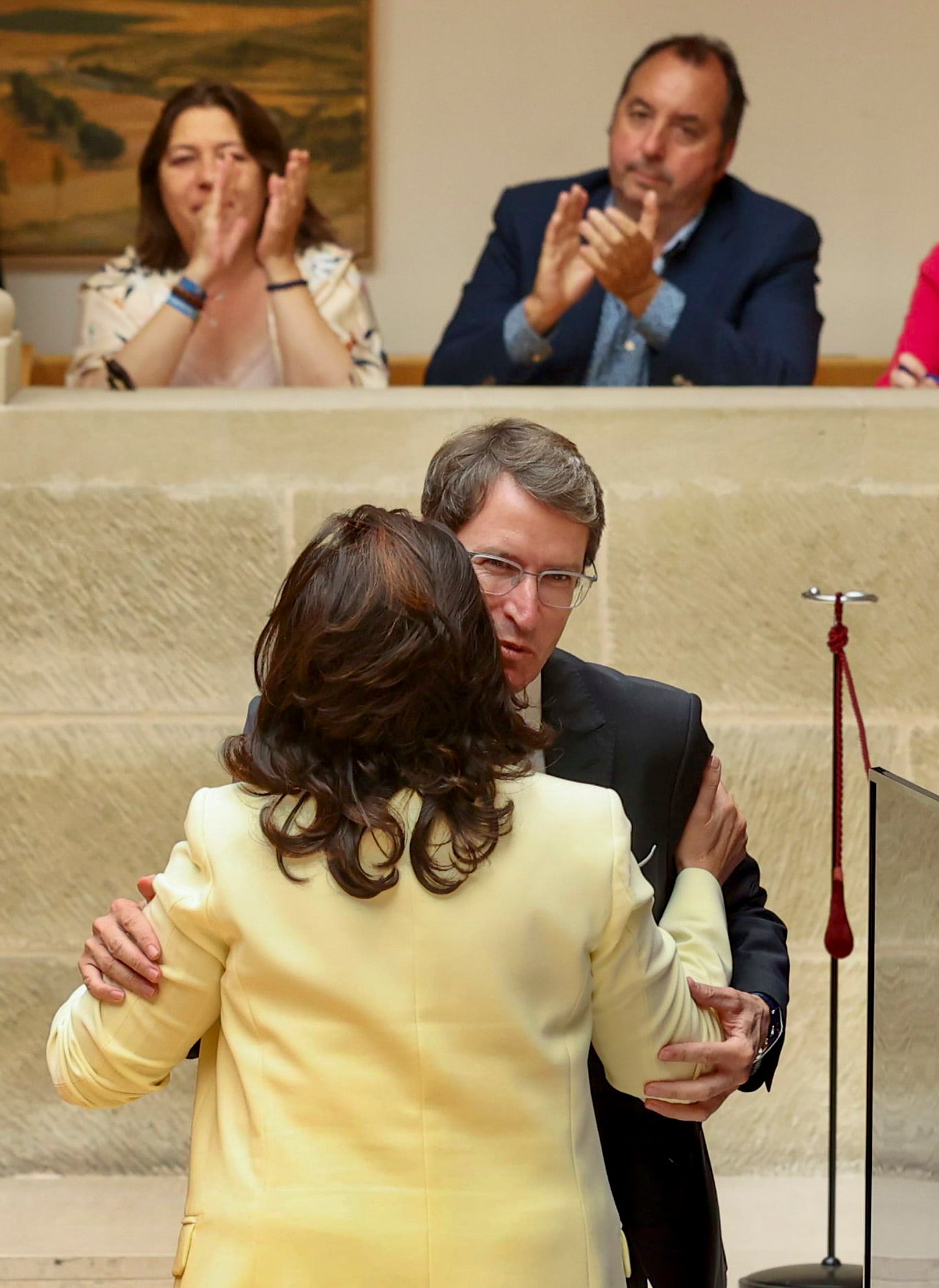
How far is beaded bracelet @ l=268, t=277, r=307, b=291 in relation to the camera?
4199mm

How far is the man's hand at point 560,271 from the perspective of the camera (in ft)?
12.5

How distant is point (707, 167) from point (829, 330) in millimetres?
2211

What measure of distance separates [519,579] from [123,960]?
2.39ft

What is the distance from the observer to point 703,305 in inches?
163

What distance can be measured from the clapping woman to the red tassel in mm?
1906

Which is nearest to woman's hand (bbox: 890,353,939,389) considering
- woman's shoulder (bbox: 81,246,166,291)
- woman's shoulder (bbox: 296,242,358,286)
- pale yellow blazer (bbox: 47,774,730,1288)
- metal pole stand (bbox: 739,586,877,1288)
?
metal pole stand (bbox: 739,586,877,1288)

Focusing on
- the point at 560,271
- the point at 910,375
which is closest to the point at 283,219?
the point at 560,271

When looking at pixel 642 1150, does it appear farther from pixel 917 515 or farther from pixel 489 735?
pixel 917 515

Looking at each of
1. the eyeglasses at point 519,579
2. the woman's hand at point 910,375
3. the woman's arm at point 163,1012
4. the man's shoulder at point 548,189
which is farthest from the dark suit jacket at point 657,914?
the man's shoulder at point 548,189

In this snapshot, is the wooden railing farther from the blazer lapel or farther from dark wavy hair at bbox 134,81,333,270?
the blazer lapel

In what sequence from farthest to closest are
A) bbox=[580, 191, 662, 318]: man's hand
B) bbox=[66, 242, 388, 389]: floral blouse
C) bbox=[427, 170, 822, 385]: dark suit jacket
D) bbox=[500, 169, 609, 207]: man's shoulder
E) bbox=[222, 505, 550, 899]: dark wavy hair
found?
bbox=[500, 169, 609, 207]: man's shoulder
bbox=[66, 242, 388, 389]: floral blouse
bbox=[427, 170, 822, 385]: dark suit jacket
bbox=[580, 191, 662, 318]: man's hand
bbox=[222, 505, 550, 899]: dark wavy hair

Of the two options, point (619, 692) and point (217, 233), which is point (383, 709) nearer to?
point (619, 692)

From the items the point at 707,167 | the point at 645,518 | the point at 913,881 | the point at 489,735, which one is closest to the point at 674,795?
the point at 913,881

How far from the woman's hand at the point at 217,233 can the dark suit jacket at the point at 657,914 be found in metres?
2.44
